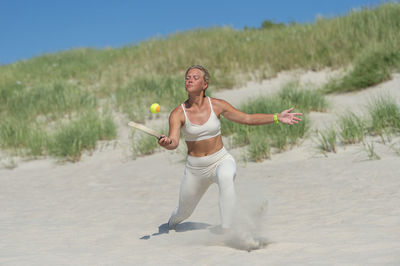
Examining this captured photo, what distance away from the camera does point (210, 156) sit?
3807 mm

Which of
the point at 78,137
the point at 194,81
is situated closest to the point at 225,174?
the point at 194,81

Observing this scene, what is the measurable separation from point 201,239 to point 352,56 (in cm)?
892

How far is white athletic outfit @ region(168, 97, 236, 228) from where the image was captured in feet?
12.0

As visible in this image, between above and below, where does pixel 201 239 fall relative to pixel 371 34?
below

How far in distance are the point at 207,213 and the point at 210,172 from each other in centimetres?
160

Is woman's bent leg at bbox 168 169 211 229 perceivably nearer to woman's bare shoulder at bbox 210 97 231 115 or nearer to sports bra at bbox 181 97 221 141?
sports bra at bbox 181 97 221 141

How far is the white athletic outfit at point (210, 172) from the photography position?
3.65 m

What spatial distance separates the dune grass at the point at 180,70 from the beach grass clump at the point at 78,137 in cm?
5

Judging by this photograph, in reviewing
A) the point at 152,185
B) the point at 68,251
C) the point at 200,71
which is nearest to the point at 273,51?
the point at 152,185

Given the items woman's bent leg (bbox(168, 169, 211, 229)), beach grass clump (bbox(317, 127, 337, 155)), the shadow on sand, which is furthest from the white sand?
woman's bent leg (bbox(168, 169, 211, 229))

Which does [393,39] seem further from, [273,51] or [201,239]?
[201,239]

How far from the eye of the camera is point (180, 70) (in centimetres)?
1352

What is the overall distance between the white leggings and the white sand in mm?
178

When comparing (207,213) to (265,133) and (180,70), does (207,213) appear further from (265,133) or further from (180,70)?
(180,70)
